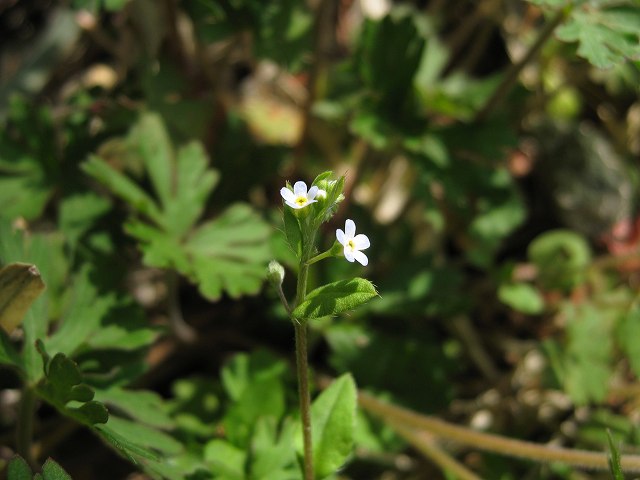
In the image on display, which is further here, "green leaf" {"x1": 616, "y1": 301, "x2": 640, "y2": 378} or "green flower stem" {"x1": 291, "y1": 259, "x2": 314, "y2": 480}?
"green leaf" {"x1": 616, "y1": 301, "x2": 640, "y2": 378}

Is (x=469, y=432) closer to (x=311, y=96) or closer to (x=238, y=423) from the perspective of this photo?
(x=238, y=423)

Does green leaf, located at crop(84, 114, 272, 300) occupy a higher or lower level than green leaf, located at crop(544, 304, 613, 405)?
higher

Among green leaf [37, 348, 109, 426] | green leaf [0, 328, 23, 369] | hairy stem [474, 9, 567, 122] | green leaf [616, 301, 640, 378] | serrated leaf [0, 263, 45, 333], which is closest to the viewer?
green leaf [37, 348, 109, 426]

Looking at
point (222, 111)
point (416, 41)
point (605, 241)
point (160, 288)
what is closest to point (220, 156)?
point (222, 111)

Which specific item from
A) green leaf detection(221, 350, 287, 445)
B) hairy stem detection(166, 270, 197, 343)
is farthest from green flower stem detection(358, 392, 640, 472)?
hairy stem detection(166, 270, 197, 343)

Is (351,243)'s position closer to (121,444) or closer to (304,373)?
(304,373)

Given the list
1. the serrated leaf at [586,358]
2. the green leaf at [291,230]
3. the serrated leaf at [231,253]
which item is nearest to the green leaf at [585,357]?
the serrated leaf at [586,358]

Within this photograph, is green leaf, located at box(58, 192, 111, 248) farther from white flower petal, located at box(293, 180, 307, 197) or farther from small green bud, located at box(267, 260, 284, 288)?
white flower petal, located at box(293, 180, 307, 197)

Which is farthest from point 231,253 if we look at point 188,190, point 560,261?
point 560,261
